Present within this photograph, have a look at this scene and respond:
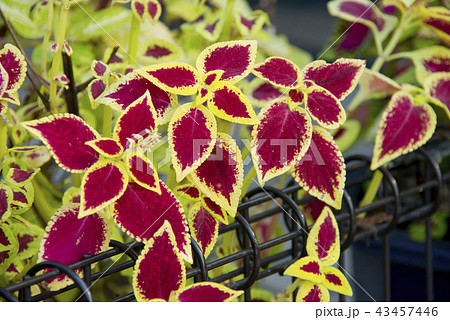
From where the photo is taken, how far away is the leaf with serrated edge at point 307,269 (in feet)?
1.10

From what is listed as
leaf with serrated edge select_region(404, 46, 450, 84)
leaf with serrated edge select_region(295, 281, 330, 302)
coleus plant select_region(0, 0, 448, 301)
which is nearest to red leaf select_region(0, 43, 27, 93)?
coleus plant select_region(0, 0, 448, 301)

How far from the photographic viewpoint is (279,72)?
1.10ft

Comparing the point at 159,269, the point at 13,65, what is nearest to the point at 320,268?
the point at 159,269

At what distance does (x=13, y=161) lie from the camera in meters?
0.36

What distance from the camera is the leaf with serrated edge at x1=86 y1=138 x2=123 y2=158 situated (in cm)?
28

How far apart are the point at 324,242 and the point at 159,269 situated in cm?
12

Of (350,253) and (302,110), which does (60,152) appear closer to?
(302,110)

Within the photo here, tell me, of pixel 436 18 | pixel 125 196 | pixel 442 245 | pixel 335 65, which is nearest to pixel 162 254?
pixel 125 196

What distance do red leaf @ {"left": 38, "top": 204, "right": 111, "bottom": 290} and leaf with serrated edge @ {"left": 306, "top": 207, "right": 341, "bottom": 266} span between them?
0.42 ft

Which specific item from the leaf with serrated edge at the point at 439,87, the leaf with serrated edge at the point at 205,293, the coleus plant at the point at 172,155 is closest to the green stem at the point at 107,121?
the coleus plant at the point at 172,155

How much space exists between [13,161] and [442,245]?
59 centimetres

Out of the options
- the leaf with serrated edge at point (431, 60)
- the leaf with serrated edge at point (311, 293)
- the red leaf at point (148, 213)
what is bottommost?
the leaf with serrated edge at point (311, 293)

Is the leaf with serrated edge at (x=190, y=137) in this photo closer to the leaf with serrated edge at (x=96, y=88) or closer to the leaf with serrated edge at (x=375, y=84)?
the leaf with serrated edge at (x=96, y=88)

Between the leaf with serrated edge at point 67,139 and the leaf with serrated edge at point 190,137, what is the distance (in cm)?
4
